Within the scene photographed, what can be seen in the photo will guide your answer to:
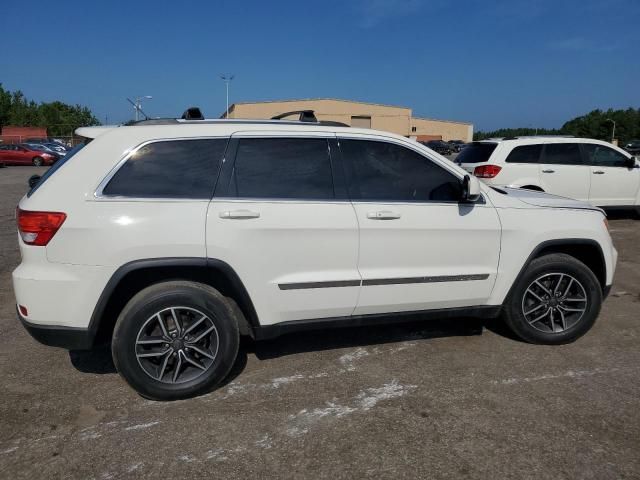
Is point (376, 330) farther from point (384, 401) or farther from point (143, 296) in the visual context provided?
point (143, 296)

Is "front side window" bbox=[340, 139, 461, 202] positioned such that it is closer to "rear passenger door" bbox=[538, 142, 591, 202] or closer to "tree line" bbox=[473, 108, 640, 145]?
"rear passenger door" bbox=[538, 142, 591, 202]

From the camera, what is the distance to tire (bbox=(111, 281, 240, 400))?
3.08 meters

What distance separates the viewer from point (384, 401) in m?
3.20

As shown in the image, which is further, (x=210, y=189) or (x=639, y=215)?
(x=639, y=215)

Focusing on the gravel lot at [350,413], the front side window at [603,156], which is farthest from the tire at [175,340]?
the front side window at [603,156]

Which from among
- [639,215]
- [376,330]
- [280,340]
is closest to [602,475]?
[376,330]

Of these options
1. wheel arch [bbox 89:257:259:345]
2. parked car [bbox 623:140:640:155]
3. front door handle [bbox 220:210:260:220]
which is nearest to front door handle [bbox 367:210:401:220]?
front door handle [bbox 220:210:260:220]

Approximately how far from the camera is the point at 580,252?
423 centimetres

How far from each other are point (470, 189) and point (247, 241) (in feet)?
5.35

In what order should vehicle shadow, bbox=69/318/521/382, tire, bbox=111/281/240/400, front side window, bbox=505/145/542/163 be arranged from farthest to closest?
front side window, bbox=505/145/542/163 < vehicle shadow, bbox=69/318/521/382 < tire, bbox=111/281/240/400

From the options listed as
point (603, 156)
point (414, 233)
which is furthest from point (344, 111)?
point (414, 233)

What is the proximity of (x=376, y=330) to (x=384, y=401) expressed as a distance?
4.19 ft

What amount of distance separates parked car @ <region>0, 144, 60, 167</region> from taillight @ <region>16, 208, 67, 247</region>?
33.3 meters

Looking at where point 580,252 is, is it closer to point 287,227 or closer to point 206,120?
point 287,227
